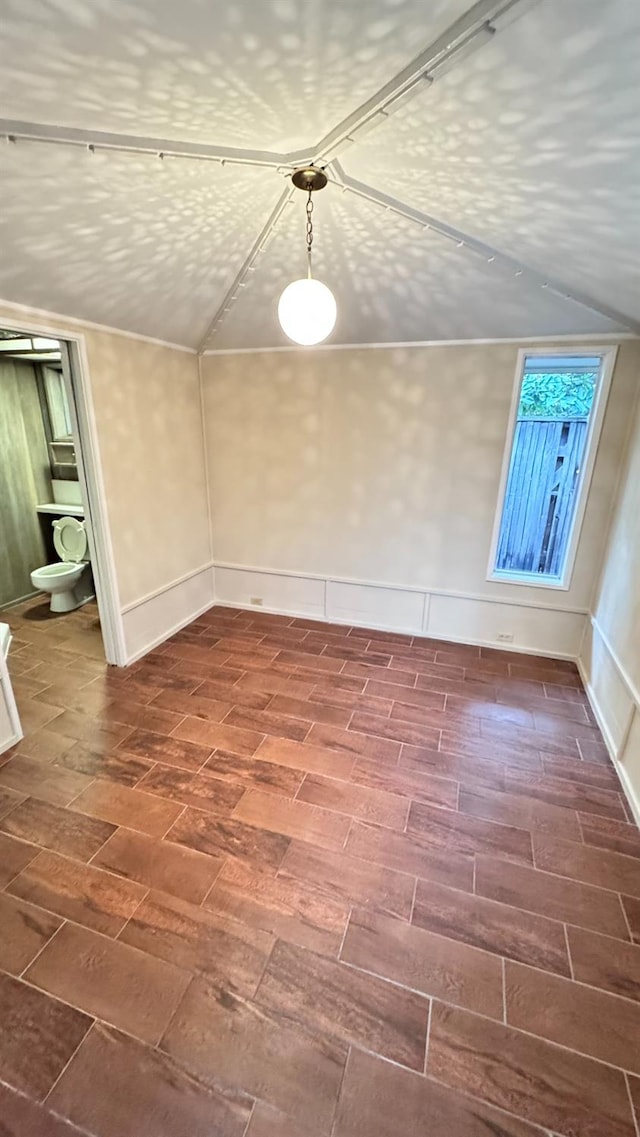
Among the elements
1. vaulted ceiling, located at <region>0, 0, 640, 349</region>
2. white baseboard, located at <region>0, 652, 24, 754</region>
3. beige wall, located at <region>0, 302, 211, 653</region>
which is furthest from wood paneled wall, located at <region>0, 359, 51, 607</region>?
white baseboard, located at <region>0, 652, 24, 754</region>

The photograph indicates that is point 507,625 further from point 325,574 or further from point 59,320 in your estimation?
point 59,320

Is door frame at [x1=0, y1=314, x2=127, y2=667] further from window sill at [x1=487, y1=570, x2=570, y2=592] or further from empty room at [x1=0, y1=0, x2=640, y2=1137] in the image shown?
window sill at [x1=487, y1=570, x2=570, y2=592]

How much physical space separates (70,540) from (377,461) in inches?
120

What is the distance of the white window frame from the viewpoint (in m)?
2.89

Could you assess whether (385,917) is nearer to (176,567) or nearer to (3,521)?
(176,567)

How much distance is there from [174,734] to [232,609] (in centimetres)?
182

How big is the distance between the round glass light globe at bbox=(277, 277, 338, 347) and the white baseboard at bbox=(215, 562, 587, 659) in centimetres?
235

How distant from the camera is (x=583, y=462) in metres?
3.04

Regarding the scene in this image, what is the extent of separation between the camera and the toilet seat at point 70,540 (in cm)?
434

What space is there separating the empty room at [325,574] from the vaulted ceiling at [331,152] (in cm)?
1

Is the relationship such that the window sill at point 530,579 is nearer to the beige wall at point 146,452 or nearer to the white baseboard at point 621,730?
the white baseboard at point 621,730

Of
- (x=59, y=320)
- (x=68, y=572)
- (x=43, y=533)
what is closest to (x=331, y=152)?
(x=59, y=320)

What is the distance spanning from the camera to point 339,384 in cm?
346

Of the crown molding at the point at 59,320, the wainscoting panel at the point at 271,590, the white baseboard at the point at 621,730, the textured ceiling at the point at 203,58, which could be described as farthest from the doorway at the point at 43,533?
the white baseboard at the point at 621,730
